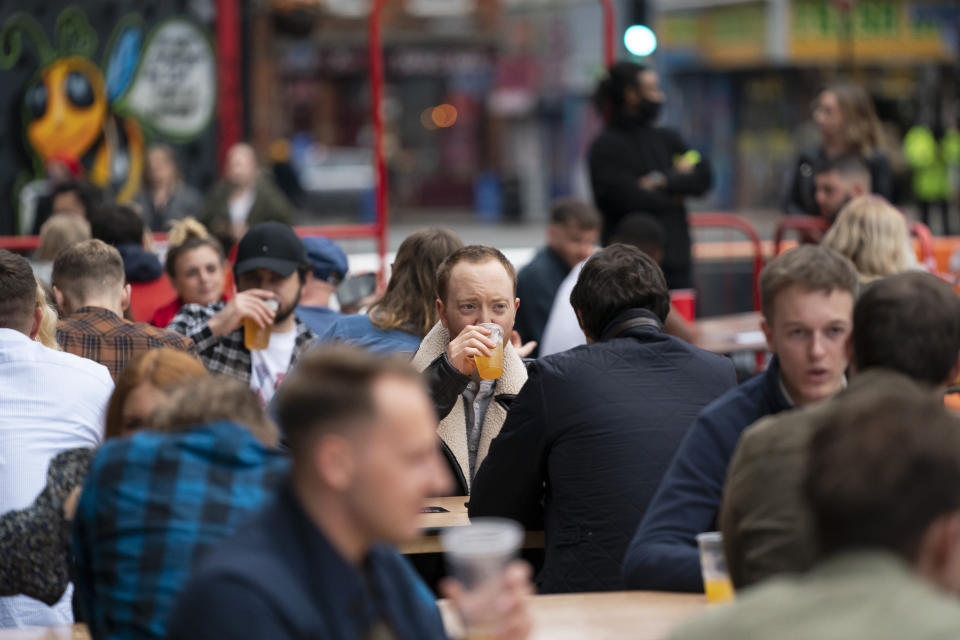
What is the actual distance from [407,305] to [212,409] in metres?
2.64

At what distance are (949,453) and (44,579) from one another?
250cm

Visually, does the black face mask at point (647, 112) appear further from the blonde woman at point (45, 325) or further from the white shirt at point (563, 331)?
the blonde woman at point (45, 325)

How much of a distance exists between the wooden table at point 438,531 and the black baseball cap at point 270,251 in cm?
162

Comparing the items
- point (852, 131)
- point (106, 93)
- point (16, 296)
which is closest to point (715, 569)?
point (16, 296)

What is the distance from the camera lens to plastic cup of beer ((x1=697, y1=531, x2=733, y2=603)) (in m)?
2.93

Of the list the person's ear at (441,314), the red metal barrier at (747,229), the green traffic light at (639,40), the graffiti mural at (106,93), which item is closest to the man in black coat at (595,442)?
the person's ear at (441,314)

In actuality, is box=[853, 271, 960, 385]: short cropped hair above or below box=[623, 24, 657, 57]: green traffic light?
below

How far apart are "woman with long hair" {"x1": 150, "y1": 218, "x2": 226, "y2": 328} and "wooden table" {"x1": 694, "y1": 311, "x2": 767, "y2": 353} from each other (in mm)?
2583

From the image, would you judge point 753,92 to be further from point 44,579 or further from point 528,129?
point 44,579

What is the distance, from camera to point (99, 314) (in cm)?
513

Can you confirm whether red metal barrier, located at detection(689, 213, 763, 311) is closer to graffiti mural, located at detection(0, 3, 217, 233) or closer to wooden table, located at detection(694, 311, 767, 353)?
wooden table, located at detection(694, 311, 767, 353)

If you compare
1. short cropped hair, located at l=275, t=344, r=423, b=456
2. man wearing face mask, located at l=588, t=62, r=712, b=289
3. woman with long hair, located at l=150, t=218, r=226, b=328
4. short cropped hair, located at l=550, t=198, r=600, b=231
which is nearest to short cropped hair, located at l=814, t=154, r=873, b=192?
man wearing face mask, located at l=588, t=62, r=712, b=289

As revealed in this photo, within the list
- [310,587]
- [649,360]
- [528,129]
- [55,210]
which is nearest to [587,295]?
[649,360]

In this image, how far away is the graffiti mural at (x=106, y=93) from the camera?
38.9 ft
